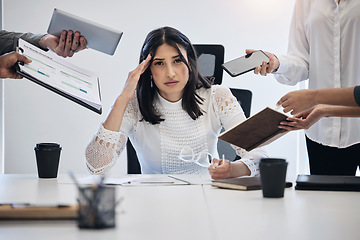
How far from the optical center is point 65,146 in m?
4.41

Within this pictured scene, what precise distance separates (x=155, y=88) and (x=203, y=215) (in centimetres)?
149

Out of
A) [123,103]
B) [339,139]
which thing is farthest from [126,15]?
[339,139]

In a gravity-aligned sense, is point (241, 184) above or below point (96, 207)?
below

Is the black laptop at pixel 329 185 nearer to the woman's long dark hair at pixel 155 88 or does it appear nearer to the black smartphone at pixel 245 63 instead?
the black smartphone at pixel 245 63

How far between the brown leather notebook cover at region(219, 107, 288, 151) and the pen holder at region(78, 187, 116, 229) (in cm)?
82

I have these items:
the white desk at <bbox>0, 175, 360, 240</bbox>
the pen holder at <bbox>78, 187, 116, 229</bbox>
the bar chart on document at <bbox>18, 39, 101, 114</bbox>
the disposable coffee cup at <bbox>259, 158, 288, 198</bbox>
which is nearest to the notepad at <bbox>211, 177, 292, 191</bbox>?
the white desk at <bbox>0, 175, 360, 240</bbox>

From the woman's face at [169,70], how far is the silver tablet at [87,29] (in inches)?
9.7

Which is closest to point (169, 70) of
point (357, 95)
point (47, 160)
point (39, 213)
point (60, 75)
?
point (60, 75)

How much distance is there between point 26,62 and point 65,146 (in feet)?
8.81

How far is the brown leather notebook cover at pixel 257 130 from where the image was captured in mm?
1684

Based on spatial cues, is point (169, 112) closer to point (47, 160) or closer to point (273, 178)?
point (47, 160)

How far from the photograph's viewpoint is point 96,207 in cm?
91

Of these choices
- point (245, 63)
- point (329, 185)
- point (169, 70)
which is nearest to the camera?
point (329, 185)

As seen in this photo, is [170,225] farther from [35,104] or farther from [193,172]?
[35,104]
